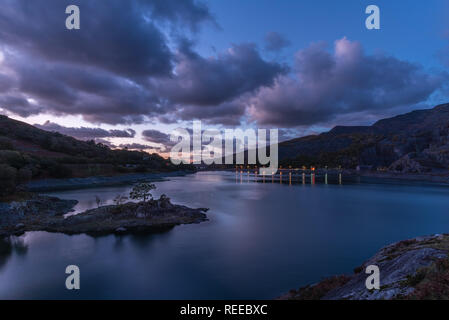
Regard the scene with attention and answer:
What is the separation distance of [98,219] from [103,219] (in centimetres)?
79

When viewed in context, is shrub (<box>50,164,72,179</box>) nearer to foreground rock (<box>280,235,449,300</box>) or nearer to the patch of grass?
the patch of grass

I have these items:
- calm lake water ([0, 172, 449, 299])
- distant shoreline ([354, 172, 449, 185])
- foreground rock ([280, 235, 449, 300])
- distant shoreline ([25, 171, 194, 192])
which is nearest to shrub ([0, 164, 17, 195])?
calm lake water ([0, 172, 449, 299])

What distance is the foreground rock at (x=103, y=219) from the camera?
3866 centimetres

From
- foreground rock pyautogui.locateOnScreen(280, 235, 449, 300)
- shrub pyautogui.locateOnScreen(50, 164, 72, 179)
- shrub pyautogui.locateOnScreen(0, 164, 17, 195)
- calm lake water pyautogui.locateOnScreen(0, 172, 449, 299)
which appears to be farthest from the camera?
shrub pyautogui.locateOnScreen(50, 164, 72, 179)

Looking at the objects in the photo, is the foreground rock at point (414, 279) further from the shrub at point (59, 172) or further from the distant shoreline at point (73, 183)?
the shrub at point (59, 172)

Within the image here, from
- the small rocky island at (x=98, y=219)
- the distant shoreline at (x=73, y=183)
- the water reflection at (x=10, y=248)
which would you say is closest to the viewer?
the water reflection at (x=10, y=248)


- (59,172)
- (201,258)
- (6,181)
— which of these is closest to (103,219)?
(6,181)

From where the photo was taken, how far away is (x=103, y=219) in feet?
140

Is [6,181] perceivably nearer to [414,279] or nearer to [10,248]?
[10,248]

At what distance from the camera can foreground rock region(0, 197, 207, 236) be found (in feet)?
127

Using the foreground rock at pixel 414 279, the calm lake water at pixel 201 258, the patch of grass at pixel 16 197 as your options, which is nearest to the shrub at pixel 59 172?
the patch of grass at pixel 16 197
